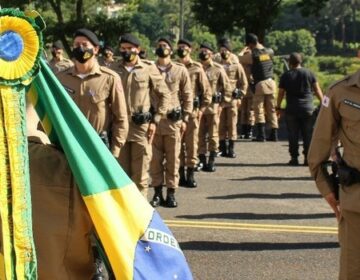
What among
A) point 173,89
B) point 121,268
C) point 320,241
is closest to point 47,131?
point 121,268

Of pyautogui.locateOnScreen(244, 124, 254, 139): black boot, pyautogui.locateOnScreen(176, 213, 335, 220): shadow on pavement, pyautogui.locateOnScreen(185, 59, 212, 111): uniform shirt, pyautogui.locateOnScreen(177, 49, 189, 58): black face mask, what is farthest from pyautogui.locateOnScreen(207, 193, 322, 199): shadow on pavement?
pyautogui.locateOnScreen(244, 124, 254, 139): black boot

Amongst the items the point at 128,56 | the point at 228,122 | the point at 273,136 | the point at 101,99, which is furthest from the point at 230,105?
the point at 101,99

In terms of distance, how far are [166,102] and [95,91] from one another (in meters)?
1.66

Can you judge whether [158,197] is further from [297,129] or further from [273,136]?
[273,136]

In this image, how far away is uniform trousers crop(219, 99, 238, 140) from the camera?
12.8m

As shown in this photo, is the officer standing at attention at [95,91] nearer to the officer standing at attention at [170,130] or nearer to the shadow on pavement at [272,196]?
the officer standing at attention at [170,130]

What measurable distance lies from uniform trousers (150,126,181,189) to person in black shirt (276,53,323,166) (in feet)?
11.3

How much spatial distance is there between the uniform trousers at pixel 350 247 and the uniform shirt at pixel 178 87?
5104mm

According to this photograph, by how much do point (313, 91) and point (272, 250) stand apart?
5583 millimetres

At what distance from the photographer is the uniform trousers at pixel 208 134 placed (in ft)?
37.5

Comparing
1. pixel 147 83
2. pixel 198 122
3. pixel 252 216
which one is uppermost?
pixel 147 83

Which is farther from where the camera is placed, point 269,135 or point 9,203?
point 269,135

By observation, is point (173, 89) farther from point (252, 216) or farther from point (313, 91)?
point (313, 91)

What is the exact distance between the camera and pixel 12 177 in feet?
6.45
